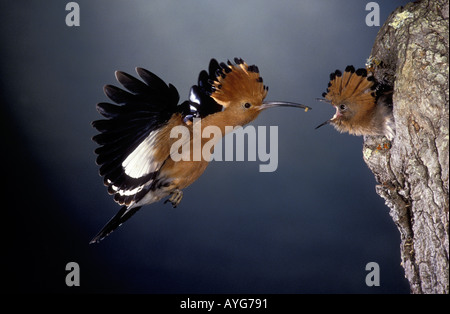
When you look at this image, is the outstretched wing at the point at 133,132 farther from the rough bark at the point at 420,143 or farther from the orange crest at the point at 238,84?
the rough bark at the point at 420,143

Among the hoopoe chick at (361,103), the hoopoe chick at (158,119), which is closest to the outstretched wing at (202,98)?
the hoopoe chick at (158,119)

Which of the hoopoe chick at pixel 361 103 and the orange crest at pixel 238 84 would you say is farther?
the hoopoe chick at pixel 361 103

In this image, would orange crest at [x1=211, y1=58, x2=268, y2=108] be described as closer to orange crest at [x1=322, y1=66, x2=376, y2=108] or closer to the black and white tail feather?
the black and white tail feather

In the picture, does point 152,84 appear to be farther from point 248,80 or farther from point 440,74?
point 440,74

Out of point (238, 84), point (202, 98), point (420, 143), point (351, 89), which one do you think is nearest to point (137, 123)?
point (202, 98)

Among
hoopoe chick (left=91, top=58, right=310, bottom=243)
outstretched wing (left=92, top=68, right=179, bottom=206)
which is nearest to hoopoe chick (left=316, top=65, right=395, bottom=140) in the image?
hoopoe chick (left=91, top=58, right=310, bottom=243)

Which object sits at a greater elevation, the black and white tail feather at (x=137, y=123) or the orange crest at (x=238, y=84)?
the orange crest at (x=238, y=84)

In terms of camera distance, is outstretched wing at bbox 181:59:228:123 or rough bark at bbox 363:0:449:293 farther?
outstretched wing at bbox 181:59:228:123

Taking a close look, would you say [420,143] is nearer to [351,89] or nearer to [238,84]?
[351,89]
